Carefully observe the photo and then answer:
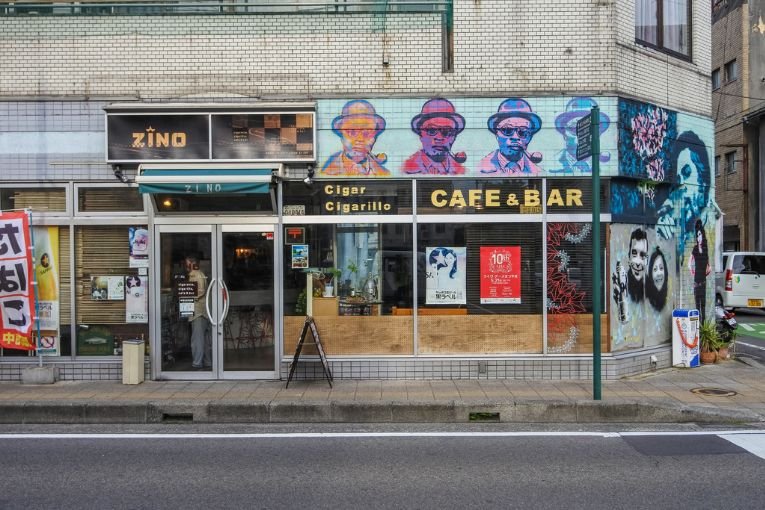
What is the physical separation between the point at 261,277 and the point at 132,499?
16.5ft

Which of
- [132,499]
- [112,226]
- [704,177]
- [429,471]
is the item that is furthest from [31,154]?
[704,177]

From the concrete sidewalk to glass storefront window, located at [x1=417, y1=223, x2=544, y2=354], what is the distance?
105 centimetres

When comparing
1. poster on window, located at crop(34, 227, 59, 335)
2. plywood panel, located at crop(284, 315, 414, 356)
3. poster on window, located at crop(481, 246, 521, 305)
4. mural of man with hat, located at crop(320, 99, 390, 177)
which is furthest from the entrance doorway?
poster on window, located at crop(481, 246, 521, 305)

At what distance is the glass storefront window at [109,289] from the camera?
998 cm

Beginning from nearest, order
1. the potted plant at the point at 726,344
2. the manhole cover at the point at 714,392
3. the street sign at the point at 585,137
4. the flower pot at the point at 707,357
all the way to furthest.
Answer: the street sign at the point at 585,137, the manhole cover at the point at 714,392, the flower pot at the point at 707,357, the potted plant at the point at 726,344

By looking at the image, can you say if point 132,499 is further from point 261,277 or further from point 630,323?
point 630,323

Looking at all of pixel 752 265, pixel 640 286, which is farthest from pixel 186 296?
pixel 752 265

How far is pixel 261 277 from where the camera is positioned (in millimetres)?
9914

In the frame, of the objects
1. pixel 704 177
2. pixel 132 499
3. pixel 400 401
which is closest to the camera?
pixel 132 499

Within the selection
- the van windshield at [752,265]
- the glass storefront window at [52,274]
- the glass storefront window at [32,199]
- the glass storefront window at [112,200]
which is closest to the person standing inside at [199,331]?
the glass storefront window at [112,200]

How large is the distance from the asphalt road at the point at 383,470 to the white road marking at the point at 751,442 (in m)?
0.02

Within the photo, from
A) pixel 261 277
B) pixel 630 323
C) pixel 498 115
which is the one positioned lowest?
pixel 630 323

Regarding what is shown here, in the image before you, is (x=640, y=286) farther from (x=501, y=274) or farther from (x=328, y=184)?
(x=328, y=184)

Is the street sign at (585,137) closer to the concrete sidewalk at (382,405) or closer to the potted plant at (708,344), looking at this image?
the concrete sidewalk at (382,405)
